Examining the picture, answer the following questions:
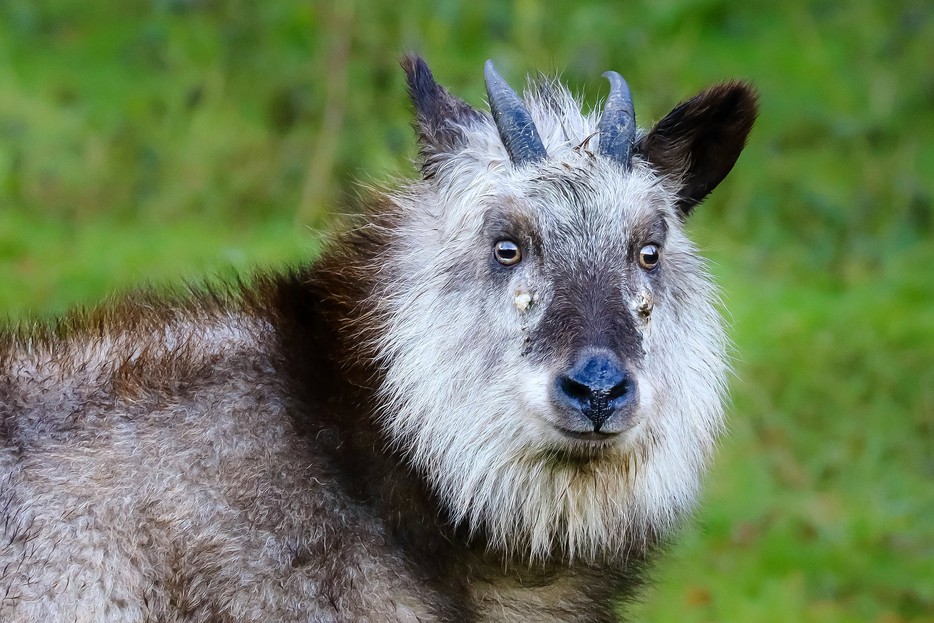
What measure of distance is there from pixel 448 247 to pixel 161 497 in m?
1.39

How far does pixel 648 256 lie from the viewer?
4742 mm

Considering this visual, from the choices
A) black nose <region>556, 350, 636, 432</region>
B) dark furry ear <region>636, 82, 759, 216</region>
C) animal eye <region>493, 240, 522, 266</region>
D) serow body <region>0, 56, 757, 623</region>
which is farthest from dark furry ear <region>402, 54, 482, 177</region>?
black nose <region>556, 350, 636, 432</region>

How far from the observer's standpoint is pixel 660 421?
15.2 ft

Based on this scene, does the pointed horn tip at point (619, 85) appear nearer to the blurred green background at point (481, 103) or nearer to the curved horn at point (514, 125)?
the curved horn at point (514, 125)

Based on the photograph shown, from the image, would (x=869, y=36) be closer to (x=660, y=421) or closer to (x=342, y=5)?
(x=342, y=5)

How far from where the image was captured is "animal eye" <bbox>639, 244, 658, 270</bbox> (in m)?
4.72

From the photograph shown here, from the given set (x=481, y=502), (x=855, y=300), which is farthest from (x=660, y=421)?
(x=855, y=300)

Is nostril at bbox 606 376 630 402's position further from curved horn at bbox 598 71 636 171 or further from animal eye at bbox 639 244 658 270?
curved horn at bbox 598 71 636 171

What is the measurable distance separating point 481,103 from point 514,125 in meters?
4.56

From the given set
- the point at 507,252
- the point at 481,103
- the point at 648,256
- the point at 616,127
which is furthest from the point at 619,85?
the point at 481,103

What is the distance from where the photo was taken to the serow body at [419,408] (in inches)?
167

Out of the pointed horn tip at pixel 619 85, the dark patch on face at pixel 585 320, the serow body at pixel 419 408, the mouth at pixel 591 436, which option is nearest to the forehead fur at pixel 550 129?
the serow body at pixel 419 408

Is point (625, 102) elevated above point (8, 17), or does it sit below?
above

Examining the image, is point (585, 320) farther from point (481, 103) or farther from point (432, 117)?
point (481, 103)
